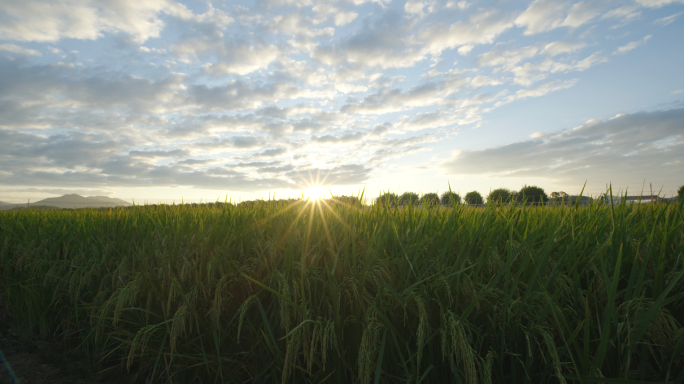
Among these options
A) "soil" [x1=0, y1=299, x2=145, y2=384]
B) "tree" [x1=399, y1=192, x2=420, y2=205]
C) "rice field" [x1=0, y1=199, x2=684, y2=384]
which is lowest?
"soil" [x1=0, y1=299, x2=145, y2=384]

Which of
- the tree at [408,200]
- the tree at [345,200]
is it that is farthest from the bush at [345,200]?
the tree at [408,200]

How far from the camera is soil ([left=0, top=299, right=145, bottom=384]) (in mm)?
4047

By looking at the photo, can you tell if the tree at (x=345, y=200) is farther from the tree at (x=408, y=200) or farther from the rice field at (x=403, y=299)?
the tree at (x=408, y=200)

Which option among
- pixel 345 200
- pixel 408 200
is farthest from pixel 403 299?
pixel 345 200

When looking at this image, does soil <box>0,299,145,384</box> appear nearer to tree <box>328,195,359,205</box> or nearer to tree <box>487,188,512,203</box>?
tree <box>328,195,359,205</box>

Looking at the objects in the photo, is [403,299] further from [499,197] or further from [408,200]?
[499,197]

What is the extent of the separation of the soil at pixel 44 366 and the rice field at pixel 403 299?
221mm

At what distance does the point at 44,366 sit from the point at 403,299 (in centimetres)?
513

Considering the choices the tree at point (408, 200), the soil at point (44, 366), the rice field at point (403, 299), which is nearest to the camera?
the rice field at point (403, 299)

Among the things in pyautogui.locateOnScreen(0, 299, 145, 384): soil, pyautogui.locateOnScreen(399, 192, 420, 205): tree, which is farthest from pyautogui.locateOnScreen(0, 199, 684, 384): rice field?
pyautogui.locateOnScreen(399, 192, 420, 205): tree

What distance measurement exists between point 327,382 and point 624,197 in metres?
3.91

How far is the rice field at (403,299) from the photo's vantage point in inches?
88.4

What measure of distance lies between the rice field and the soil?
8.7 inches

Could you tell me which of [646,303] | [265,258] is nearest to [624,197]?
[646,303]
